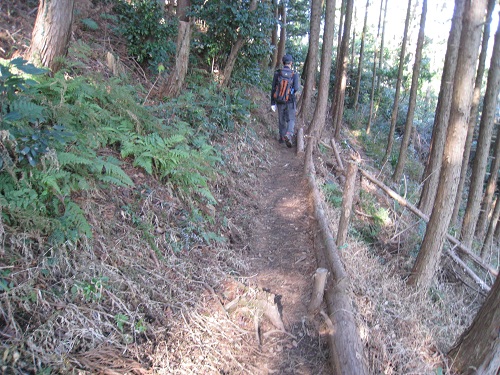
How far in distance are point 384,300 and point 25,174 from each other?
4077mm

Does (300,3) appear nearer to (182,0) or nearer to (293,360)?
(182,0)

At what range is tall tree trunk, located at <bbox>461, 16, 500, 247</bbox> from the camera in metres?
9.16

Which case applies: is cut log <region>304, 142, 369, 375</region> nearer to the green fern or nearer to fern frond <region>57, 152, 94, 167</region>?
the green fern

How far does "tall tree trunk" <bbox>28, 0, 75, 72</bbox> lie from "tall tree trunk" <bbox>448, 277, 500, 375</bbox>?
5.99 m

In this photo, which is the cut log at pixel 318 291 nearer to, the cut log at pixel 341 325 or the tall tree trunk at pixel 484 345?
the cut log at pixel 341 325

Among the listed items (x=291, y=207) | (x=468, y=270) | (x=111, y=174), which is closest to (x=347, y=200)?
(x=291, y=207)

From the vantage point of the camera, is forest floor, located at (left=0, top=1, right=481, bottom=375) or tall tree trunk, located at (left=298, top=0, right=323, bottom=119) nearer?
forest floor, located at (left=0, top=1, right=481, bottom=375)

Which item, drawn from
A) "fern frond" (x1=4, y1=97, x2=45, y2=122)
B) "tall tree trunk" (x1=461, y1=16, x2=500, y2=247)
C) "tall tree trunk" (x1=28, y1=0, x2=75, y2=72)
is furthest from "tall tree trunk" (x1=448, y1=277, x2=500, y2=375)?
"tall tree trunk" (x1=461, y1=16, x2=500, y2=247)

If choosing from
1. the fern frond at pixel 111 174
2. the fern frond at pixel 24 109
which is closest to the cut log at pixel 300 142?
the fern frond at pixel 111 174

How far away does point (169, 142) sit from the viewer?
16.6 feet

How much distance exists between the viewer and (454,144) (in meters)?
4.81

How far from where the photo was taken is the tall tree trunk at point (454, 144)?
4.51m

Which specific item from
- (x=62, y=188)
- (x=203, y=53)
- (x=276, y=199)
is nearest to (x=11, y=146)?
(x=62, y=188)

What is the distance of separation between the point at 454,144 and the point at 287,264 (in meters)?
2.77
